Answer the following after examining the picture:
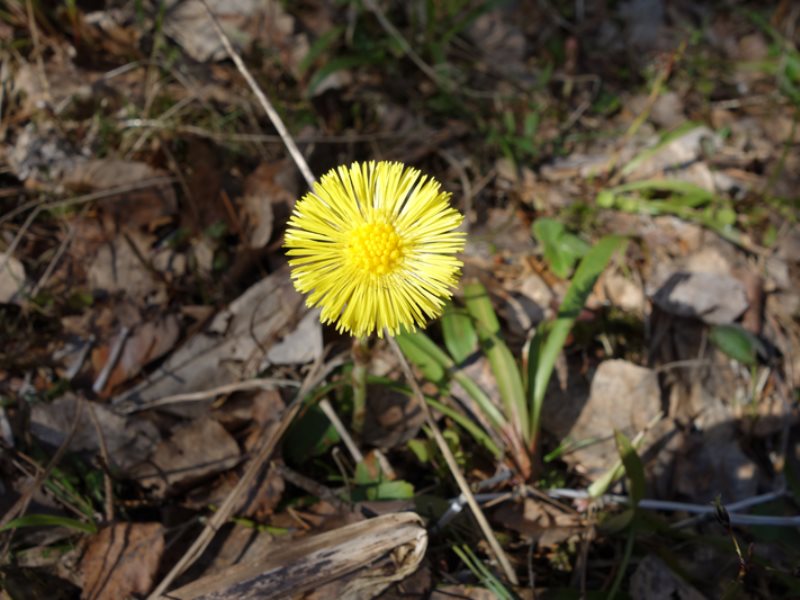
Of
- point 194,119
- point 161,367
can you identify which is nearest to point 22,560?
point 161,367

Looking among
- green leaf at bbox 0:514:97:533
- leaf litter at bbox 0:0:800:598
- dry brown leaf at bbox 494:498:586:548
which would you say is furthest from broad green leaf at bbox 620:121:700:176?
green leaf at bbox 0:514:97:533

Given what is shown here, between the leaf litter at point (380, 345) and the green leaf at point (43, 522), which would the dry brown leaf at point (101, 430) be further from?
the green leaf at point (43, 522)

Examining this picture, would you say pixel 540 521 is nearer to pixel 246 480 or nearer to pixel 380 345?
pixel 380 345

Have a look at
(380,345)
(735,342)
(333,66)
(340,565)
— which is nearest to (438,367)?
(380,345)

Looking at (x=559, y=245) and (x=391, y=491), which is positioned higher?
(x=559, y=245)

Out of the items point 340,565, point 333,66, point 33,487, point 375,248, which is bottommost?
point 340,565

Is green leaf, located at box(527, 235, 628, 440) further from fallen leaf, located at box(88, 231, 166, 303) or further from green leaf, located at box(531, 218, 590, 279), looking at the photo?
fallen leaf, located at box(88, 231, 166, 303)

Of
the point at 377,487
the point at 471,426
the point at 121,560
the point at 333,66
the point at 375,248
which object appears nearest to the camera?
the point at 375,248
